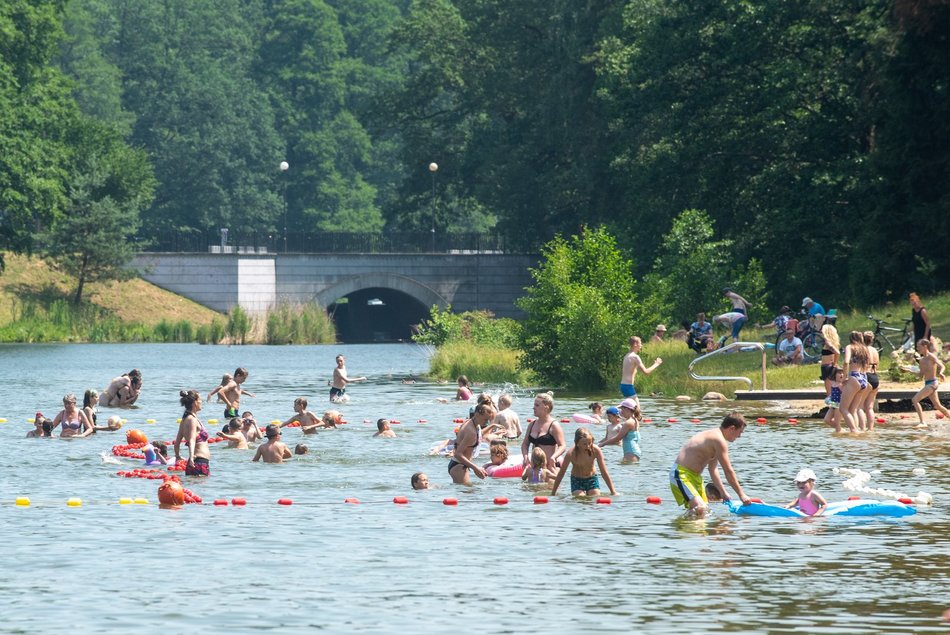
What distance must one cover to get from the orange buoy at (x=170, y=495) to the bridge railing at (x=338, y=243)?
238 ft

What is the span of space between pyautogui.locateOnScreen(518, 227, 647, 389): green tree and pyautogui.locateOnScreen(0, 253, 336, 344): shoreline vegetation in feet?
127

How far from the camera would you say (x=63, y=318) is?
86375mm

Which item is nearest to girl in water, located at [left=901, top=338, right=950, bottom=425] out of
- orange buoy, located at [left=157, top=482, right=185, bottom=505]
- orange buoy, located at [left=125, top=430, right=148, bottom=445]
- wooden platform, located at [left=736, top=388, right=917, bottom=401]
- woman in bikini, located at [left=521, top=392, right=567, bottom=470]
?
wooden platform, located at [left=736, top=388, right=917, bottom=401]

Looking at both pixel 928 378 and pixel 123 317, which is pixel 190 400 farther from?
pixel 123 317

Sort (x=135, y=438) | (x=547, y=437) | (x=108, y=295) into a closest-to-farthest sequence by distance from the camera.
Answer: (x=547, y=437) < (x=135, y=438) < (x=108, y=295)

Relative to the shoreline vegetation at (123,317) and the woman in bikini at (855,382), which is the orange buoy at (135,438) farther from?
the shoreline vegetation at (123,317)

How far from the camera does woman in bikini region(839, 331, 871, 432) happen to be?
30734 mm

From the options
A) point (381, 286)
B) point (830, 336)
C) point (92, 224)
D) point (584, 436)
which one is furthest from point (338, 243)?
point (584, 436)

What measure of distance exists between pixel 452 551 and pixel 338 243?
3139 inches

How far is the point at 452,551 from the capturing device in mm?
19031

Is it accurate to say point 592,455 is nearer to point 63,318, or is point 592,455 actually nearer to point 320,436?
point 320,436

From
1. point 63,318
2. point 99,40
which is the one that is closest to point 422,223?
point 63,318

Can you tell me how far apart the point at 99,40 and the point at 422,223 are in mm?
37555

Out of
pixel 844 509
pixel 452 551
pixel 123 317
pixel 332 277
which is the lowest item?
pixel 452 551
